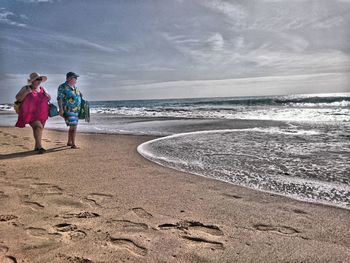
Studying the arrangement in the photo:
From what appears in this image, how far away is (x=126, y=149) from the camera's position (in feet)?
21.2

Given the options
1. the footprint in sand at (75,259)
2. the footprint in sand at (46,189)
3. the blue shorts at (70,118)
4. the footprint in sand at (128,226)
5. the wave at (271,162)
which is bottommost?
the footprint in sand at (75,259)

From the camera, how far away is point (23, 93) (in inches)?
243

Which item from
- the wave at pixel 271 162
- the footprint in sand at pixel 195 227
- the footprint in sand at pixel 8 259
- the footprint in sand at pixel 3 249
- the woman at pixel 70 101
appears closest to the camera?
the footprint in sand at pixel 8 259

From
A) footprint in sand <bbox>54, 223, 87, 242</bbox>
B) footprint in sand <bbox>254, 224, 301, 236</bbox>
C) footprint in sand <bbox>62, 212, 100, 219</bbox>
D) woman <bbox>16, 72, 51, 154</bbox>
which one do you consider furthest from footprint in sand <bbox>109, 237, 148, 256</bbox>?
woman <bbox>16, 72, 51, 154</bbox>

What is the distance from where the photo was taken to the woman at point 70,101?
22.7 ft

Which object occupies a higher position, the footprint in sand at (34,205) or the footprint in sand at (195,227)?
the footprint in sand at (34,205)

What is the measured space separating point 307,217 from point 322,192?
33.6 inches

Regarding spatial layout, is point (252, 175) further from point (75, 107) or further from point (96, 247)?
point (75, 107)

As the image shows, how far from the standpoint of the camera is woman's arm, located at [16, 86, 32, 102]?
243 inches

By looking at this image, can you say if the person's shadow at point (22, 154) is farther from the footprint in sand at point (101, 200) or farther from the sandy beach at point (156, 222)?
the footprint in sand at point (101, 200)

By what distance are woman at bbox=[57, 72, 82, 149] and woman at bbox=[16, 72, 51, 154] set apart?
340 mm

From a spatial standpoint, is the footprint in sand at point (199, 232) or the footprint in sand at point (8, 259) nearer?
the footprint in sand at point (8, 259)

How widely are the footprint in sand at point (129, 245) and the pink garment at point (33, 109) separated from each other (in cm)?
498

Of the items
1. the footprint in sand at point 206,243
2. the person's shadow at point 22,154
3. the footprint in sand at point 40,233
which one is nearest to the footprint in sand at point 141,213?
the footprint in sand at point 206,243
